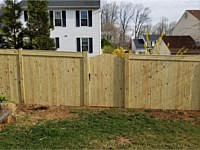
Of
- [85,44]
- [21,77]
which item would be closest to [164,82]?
[21,77]

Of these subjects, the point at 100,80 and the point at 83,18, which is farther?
the point at 83,18

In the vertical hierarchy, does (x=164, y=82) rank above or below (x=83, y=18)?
below

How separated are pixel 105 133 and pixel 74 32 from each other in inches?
619

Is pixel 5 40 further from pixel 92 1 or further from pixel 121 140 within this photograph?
pixel 121 140

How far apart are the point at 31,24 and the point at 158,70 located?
35.9 feet

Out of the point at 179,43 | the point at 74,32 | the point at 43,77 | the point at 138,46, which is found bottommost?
the point at 43,77

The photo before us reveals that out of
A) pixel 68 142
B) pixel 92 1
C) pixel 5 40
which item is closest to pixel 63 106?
pixel 68 142

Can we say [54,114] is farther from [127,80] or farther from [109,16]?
[109,16]

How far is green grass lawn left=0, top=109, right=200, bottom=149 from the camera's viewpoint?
4.16m

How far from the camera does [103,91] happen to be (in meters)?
6.40

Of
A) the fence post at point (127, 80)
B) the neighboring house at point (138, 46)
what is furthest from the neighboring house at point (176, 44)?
the neighboring house at point (138, 46)

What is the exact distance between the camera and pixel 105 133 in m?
4.67

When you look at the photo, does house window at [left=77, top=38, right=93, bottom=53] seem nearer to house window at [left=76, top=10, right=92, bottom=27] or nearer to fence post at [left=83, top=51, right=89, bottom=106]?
house window at [left=76, top=10, right=92, bottom=27]

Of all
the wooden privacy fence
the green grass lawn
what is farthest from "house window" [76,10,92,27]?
the green grass lawn
